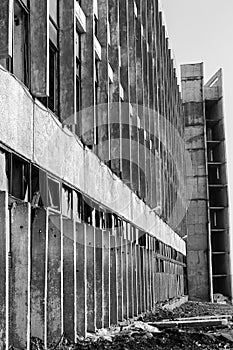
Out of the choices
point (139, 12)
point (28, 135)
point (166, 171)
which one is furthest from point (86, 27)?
point (166, 171)

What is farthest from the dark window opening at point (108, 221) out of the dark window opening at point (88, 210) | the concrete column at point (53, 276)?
the concrete column at point (53, 276)

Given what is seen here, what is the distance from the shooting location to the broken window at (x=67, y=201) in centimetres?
1434

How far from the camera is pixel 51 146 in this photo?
12.6 m

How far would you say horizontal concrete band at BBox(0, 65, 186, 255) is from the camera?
10117 millimetres

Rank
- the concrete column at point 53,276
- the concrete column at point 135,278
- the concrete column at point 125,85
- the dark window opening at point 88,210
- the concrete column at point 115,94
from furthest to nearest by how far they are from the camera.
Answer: the concrete column at point 125,85 → the concrete column at point 135,278 → the concrete column at point 115,94 → the dark window opening at point 88,210 → the concrete column at point 53,276

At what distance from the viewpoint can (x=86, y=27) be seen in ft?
57.7

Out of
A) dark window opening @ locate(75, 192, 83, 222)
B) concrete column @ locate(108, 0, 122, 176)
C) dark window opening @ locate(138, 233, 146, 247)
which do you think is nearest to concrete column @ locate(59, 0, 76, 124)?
dark window opening @ locate(75, 192, 83, 222)

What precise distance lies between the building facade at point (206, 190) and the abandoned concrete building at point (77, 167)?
1930cm

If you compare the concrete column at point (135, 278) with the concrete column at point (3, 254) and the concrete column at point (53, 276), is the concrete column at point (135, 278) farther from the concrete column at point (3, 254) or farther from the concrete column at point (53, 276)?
the concrete column at point (3, 254)

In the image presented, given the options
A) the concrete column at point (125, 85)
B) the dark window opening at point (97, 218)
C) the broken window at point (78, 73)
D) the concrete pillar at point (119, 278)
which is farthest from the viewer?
the concrete column at point (125, 85)

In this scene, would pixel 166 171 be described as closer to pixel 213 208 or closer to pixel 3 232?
pixel 213 208

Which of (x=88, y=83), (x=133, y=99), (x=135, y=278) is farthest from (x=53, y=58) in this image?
(x=133, y=99)

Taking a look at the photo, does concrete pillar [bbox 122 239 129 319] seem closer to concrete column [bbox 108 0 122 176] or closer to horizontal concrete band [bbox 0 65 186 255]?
horizontal concrete band [bbox 0 65 186 255]

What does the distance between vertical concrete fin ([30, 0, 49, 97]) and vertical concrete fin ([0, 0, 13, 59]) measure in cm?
178
